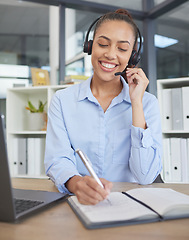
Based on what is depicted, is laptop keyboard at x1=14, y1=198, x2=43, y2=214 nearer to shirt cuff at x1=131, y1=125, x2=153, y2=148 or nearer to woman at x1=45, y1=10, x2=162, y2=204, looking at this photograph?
woman at x1=45, y1=10, x2=162, y2=204

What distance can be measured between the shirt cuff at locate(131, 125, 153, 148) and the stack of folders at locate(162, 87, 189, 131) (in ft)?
4.05

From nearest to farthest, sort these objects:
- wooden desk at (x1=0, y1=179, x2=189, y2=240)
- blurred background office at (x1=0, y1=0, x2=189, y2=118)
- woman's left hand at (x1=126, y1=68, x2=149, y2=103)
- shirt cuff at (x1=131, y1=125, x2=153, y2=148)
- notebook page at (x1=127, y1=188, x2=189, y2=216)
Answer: wooden desk at (x1=0, y1=179, x2=189, y2=240), notebook page at (x1=127, y1=188, x2=189, y2=216), shirt cuff at (x1=131, y1=125, x2=153, y2=148), woman's left hand at (x1=126, y1=68, x2=149, y2=103), blurred background office at (x1=0, y1=0, x2=189, y2=118)

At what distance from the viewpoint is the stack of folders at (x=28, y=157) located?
2.69 m

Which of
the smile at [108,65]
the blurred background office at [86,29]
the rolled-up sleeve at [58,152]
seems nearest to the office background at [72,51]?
the blurred background office at [86,29]

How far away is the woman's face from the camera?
1.30 meters

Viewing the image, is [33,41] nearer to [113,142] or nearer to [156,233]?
[113,142]

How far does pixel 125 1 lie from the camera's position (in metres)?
3.29

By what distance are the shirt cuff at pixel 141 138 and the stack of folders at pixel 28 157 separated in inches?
66.7

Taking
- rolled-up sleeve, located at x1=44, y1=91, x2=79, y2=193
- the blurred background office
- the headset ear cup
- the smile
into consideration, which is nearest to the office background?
the blurred background office

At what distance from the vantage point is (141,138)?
1.14 meters

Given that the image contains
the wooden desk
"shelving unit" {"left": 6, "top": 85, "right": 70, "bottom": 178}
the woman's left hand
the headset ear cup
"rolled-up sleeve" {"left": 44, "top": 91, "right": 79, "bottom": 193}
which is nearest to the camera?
the wooden desk

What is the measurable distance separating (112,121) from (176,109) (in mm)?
1179

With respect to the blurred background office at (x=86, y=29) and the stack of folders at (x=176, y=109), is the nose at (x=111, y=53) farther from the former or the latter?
the blurred background office at (x=86, y=29)

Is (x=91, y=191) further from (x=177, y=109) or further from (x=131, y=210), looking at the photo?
(x=177, y=109)
